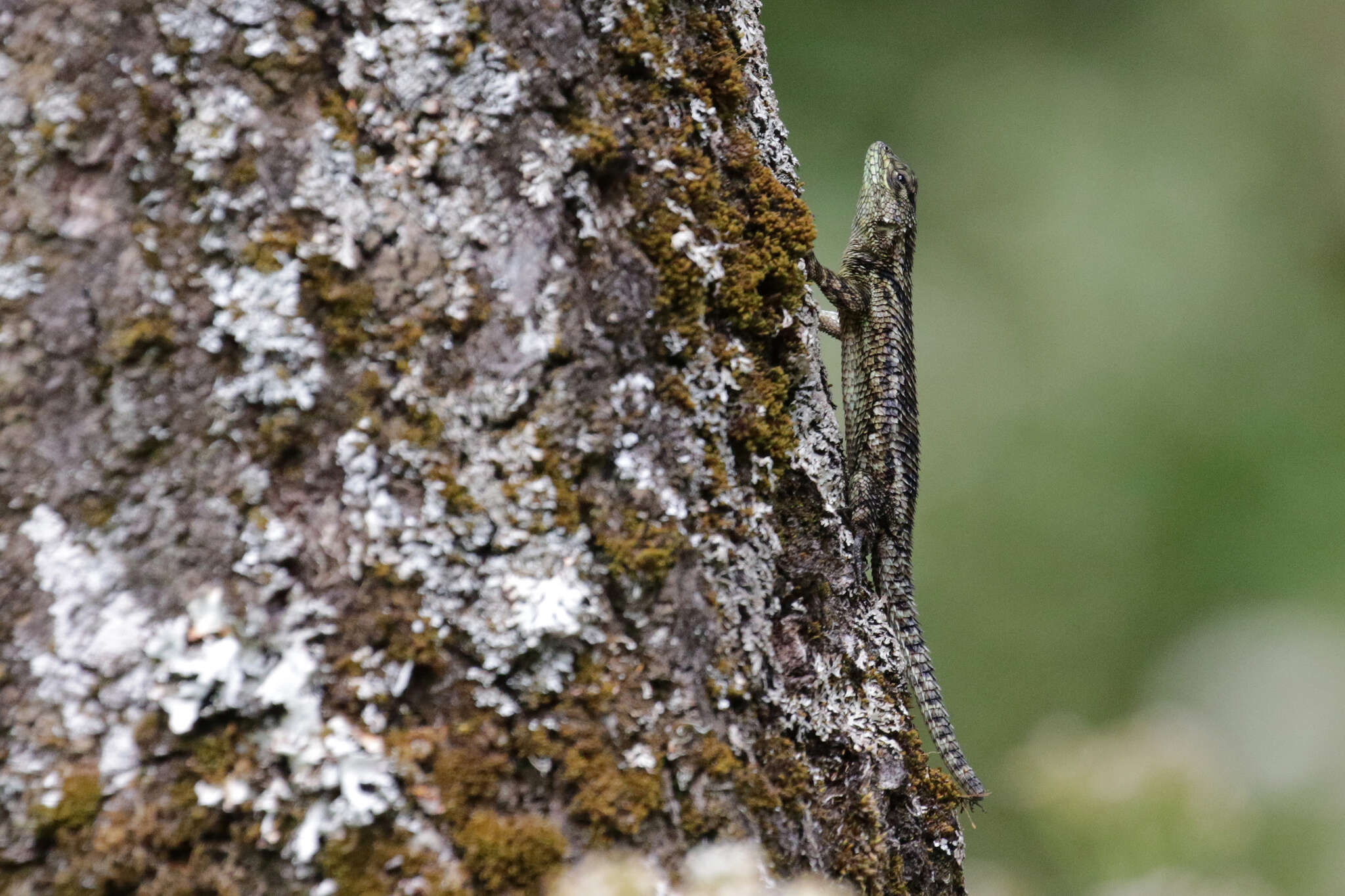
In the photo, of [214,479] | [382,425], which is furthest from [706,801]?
[214,479]

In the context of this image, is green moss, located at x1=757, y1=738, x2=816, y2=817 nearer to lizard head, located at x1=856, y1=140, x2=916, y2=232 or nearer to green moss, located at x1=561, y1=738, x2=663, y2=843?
green moss, located at x1=561, y1=738, x2=663, y2=843

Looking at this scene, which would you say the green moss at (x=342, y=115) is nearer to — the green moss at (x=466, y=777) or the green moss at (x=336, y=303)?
the green moss at (x=336, y=303)

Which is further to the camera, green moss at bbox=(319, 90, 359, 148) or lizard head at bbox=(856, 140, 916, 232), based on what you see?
lizard head at bbox=(856, 140, 916, 232)

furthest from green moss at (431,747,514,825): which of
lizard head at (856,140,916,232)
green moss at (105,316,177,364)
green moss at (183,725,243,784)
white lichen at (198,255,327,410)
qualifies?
lizard head at (856,140,916,232)

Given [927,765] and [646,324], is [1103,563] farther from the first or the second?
[646,324]

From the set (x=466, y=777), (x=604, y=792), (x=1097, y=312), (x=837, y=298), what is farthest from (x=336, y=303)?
(x=1097, y=312)

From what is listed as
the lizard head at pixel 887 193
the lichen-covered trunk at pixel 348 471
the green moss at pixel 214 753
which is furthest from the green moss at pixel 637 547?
the lizard head at pixel 887 193

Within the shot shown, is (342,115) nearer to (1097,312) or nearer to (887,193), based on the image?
(887,193)

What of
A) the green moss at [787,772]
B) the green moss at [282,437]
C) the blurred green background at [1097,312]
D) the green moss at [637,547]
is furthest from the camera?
the blurred green background at [1097,312]
